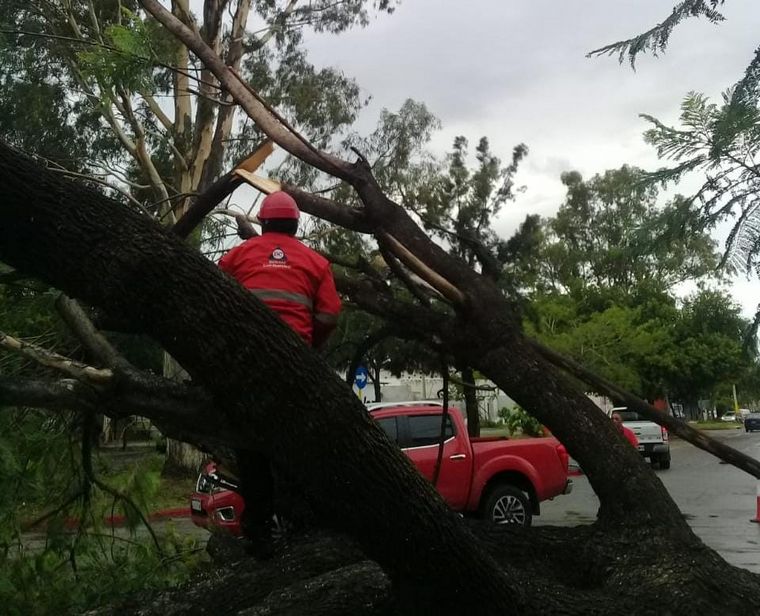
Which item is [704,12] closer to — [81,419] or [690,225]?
[690,225]

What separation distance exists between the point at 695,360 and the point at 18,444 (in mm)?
39418

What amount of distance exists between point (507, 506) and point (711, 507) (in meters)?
4.91

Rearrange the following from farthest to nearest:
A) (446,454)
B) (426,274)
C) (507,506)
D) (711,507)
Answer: (711,507)
(507,506)
(446,454)
(426,274)

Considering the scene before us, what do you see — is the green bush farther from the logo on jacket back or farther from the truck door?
the logo on jacket back

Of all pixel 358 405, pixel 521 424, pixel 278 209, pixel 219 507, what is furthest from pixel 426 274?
pixel 521 424

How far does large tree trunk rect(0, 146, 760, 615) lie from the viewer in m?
2.44

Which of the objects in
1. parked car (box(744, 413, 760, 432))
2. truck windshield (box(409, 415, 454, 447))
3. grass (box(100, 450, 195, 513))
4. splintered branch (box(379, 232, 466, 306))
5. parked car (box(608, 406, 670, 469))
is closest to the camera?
splintered branch (box(379, 232, 466, 306))

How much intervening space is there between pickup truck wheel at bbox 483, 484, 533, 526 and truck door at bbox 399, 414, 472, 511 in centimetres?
33

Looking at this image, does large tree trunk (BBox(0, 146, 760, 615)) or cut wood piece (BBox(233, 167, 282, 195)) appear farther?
cut wood piece (BBox(233, 167, 282, 195))

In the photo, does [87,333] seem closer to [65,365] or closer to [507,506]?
[65,365]

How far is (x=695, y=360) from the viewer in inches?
1583

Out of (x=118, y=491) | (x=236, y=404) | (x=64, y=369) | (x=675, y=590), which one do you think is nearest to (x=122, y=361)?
(x=64, y=369)

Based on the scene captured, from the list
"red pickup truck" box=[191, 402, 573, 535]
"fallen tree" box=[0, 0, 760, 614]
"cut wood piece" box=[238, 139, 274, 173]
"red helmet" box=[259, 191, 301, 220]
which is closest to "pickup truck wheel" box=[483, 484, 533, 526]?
"red pickup truck" box=[191, 402, 573, 535]

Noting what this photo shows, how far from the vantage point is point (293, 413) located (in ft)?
8.64
